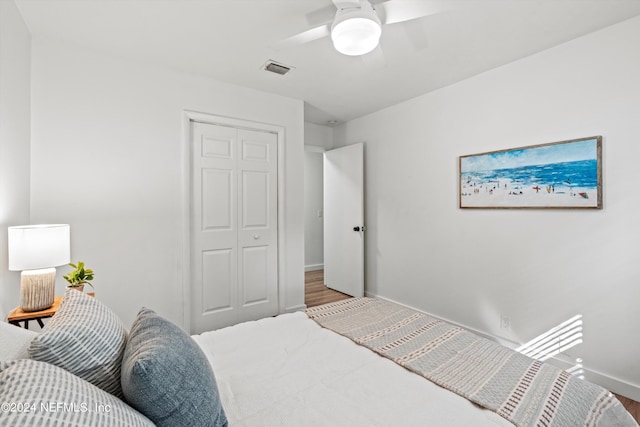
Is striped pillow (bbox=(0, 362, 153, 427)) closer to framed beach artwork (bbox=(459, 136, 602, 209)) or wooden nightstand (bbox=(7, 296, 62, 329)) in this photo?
wooden nightstand (bbox=(7, 296, 62, 329))

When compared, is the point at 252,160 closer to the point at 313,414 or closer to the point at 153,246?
the point at 153,246

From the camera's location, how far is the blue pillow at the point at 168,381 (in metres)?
0.78

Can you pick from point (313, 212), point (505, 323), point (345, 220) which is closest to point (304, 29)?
point (345, 220)

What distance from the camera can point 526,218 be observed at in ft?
8.20

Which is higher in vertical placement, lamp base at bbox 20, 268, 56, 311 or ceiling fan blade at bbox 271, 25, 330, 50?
ceiling fan blade at bbox 271, 25, 330, 50

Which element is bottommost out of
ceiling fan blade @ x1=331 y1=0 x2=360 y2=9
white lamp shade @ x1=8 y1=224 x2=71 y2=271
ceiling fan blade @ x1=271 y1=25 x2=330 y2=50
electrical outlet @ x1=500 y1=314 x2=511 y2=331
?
electrical outlet @ x1=500 y1=314 x2=511 y2=331

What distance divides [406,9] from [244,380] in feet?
7.21

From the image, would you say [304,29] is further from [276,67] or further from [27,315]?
[27,315]

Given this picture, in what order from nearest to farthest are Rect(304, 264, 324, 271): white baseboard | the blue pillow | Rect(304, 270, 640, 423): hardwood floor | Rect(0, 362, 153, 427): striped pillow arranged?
Rect(0, 362, 153, 427): striped pillow < the blue pillow < Rect(304, 270, 640, 423): hardwood floor < Rect(304, 264, 324, 271): white baseboard

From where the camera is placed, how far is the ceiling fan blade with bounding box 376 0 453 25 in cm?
174

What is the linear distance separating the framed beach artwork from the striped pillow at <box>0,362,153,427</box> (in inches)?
111

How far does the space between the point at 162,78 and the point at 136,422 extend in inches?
111

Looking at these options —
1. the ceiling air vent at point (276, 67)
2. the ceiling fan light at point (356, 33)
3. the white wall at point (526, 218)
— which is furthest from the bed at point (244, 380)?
the ceiling air vent at point (276, 67)

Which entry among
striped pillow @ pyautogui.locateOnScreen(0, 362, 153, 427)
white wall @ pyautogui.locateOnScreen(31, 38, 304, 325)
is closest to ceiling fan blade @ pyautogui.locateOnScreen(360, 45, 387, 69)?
white wall @ pyautogui.locateOnScreen(31, 38, 304, 325)
